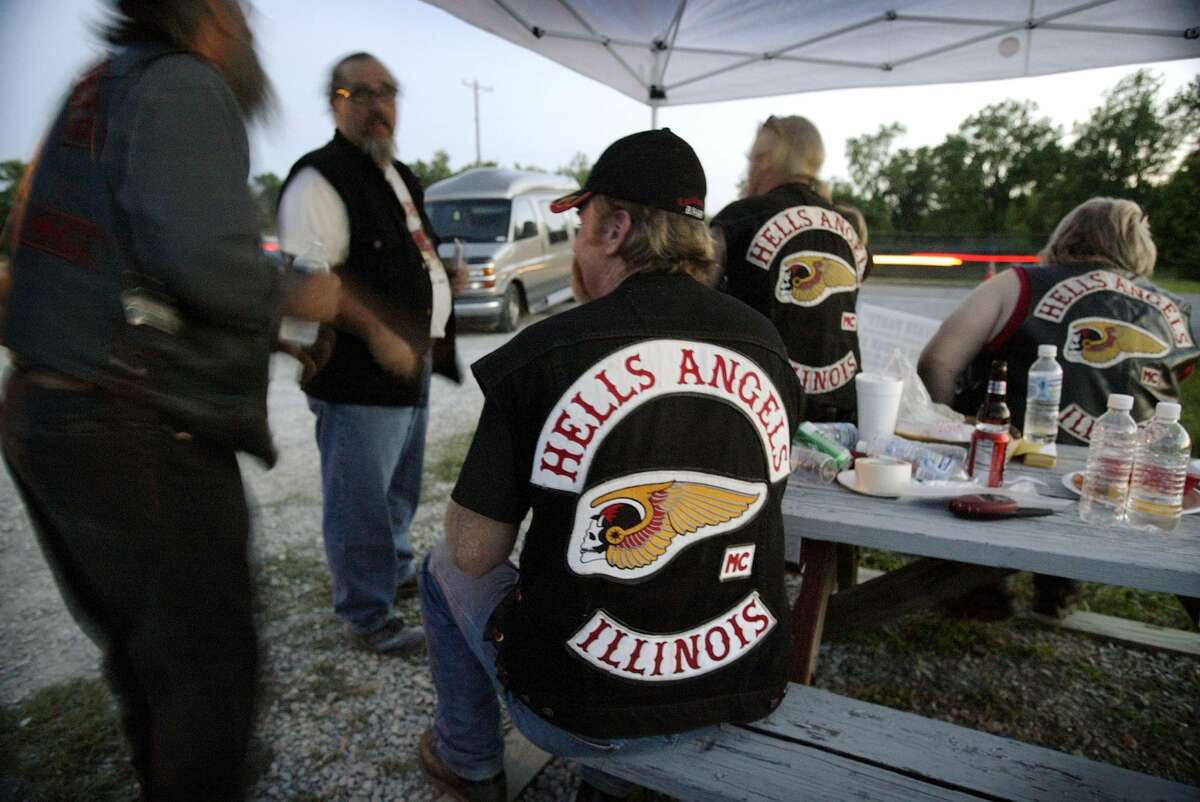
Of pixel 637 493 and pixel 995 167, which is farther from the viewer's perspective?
pixel 995 167

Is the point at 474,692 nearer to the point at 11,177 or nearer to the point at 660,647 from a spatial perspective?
the point at 660,647

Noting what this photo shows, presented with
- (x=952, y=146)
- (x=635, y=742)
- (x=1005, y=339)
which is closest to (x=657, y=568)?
(x=635, y=742)

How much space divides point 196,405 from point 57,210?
390 mm

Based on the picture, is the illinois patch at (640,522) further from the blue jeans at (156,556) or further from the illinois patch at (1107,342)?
the illinois patch at (1107,342)

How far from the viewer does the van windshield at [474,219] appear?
388 inches

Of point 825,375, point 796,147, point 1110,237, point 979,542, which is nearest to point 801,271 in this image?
point 825,375

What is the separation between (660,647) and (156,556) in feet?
3.08

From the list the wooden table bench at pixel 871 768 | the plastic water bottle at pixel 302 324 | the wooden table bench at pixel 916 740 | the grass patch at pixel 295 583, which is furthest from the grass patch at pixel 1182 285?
the plastic water bottle at pixel 302 324

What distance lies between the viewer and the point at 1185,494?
6.05ft

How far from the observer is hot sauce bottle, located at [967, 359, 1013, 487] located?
1863mm

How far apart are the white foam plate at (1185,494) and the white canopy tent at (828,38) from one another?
10.3 feet

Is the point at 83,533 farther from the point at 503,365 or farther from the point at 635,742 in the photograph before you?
the point at 635,742

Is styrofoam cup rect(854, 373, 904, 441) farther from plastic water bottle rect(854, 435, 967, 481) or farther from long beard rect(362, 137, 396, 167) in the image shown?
long beard rect(362, 137, 396, 167)

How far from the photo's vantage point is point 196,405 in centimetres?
124
